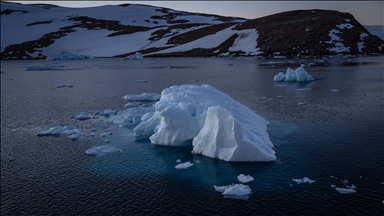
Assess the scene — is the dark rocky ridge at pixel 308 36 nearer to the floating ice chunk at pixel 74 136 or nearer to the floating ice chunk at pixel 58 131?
the floating ice chunk at pixel 58 131

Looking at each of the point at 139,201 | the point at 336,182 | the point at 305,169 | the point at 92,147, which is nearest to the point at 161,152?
the point at 92,147

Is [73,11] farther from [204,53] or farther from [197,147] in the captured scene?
[197,147]

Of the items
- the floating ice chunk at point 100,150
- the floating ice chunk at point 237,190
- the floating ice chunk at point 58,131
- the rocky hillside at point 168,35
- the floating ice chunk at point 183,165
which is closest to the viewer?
the floating ice chunk at point 237,190

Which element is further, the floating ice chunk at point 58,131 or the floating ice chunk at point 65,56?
the floating ice chunk at point 65,56

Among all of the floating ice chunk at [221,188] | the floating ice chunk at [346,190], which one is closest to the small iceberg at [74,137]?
the floating ice chunk at [221,188]

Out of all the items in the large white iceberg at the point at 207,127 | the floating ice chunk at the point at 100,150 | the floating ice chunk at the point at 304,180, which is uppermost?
the large white iceberg at the point at 207,127

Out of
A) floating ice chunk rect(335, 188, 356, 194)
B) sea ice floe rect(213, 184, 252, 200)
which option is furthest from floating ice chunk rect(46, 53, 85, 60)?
floating ice chunk rect(335, 188, 356, 194)

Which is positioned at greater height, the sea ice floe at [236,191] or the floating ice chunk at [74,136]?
the sea ice floe at [236,191]
